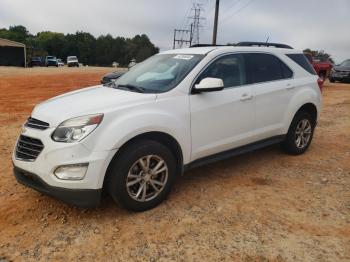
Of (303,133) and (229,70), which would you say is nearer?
(229,70)

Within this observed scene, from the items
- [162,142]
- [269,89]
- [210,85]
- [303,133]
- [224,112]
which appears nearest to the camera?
[162,142]

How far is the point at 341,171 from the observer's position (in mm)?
5371

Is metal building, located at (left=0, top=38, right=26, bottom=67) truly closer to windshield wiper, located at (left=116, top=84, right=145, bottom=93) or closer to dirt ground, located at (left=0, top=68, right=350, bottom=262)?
dirt ground, located at (left=0, top=68, right=350, bottom=262)

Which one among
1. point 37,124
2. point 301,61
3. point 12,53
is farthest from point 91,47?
point 37,124

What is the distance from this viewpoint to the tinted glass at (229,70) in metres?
4.56

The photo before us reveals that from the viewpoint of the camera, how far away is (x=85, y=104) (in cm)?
385

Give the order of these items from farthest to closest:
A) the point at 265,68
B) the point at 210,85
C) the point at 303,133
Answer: the point at 303,133, the point at 265,68, the point at 210,85

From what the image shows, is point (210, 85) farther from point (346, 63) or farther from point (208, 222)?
point (346, 63)

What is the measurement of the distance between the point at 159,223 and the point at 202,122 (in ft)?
4.18

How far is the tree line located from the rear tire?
84558 millimetres

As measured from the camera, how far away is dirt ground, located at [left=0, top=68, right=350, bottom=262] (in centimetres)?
326

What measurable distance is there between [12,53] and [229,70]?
5285cm

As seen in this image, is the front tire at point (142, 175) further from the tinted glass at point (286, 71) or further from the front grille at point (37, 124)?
the tinted glass at point (286, 71)

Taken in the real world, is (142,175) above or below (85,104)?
below
